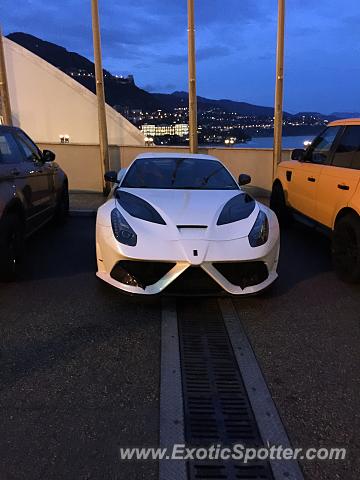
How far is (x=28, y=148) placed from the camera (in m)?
6.55

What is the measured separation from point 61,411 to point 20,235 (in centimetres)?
299

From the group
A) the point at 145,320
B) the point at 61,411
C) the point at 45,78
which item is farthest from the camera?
the point at 45,78

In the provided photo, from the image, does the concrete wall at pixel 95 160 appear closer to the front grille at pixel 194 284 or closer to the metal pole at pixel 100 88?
the metal pole at pixel 100 88

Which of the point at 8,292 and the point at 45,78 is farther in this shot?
the point at 45,78

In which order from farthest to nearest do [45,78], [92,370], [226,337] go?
1. [45,78]
2. [226,337]
3. [92,370]

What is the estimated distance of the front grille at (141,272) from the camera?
164 inches

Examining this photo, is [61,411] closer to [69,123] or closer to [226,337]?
[226,337]

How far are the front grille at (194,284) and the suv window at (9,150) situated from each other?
8.34 feet

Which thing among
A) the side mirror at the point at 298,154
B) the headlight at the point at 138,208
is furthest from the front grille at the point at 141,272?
the side mirror at the point at 298,154

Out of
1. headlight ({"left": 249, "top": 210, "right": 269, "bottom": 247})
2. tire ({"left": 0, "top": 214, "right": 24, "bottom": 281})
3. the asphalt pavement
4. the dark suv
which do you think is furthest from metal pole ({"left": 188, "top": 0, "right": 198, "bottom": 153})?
headlight ({"left": 249, "top": 210, "right": 269, "bottom": 247})

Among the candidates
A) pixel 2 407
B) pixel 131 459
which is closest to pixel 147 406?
pixel 131 459

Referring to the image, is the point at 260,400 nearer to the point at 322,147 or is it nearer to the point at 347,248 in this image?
the point at 347,248

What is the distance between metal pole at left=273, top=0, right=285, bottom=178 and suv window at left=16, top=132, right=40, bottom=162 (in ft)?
20.0

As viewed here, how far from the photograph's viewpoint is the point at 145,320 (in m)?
4.16
